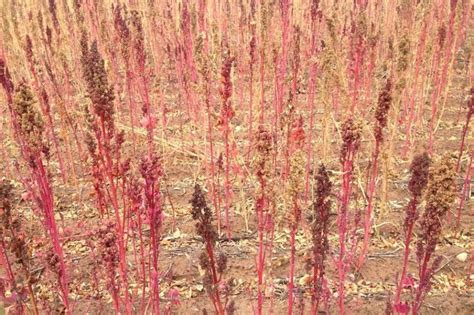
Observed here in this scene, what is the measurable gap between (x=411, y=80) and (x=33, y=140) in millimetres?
3691

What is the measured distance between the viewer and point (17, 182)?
3.93 metres

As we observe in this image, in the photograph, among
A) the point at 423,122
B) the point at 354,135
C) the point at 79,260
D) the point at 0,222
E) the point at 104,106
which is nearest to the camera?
the point at 0,222

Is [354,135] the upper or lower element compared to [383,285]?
upper

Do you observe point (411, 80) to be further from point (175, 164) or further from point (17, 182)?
point (17, 182)

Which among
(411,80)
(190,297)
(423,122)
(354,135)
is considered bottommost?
(190,297)

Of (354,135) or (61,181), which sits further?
(61,181)

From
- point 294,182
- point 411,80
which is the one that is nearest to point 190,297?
point 294,182

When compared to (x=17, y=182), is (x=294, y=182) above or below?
above

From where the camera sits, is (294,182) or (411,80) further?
(411,80)

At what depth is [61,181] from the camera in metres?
3.94

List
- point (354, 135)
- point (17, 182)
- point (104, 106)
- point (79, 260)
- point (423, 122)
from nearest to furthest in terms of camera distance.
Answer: point (354, 135)
point (104, 106)
point (79, 260)
point (17, 182)
point (423, 122)

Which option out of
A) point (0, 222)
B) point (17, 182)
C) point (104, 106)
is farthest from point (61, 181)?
point (0, 222)

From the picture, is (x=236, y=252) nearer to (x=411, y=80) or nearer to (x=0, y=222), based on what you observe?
(x=0, y=222)

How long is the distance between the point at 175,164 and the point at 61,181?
3.23 ft
